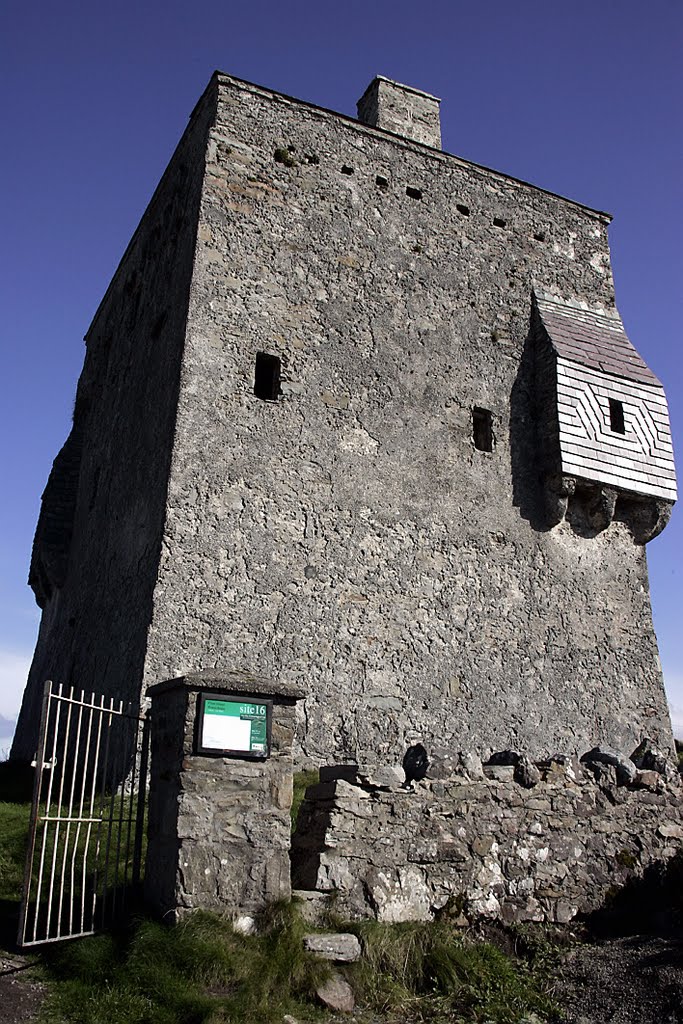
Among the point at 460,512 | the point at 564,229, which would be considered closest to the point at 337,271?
the point at 460,512

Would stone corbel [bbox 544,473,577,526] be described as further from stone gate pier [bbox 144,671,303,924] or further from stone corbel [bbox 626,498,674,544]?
stone gate pier [bbox 144,671,303,924]

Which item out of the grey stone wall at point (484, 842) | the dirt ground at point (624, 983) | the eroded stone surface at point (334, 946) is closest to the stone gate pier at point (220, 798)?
the eroded stone surface at point (334, 946)

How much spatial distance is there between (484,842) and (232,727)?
224 cm

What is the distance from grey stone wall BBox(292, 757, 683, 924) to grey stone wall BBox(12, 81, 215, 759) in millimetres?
4192

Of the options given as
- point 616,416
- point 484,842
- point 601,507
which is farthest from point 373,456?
point 484,842

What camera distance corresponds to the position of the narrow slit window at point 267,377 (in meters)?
12.1

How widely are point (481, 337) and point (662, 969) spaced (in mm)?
10039

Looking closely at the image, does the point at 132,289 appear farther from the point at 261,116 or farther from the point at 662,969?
the point at 662,969

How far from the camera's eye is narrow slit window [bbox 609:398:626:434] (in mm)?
13891

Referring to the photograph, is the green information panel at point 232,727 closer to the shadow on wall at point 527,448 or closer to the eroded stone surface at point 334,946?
the eroded stone surface at point 334,946

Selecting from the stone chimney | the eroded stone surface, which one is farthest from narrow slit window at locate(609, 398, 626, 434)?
the eroded stone surface

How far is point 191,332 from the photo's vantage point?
11.7m

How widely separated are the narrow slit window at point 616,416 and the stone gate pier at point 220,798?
29.8 ft

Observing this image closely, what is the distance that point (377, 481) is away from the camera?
1225cm
